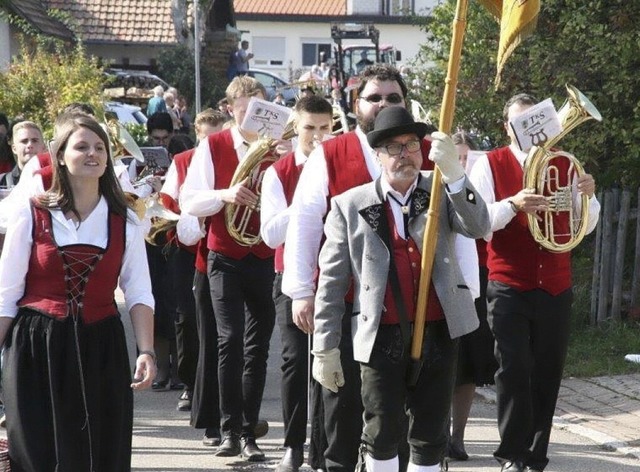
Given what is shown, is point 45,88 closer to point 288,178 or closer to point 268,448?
point 268,448

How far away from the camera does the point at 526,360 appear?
7.48 metres

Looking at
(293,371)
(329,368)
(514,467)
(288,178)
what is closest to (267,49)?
(288,178)

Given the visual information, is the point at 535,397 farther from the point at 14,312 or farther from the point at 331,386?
the point at 14,312

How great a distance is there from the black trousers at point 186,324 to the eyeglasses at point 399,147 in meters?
3.76

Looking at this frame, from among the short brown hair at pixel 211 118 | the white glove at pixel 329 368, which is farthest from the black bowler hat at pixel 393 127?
the short brown hair at pixel 211 118

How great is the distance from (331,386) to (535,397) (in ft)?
6.55

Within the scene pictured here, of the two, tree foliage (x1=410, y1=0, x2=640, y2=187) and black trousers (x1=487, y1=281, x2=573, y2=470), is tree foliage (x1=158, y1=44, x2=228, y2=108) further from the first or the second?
black trousers (x1=487, y1=281, x2=573, y2=470)

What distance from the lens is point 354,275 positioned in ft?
19.7

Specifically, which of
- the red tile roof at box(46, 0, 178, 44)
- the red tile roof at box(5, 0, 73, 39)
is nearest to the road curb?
the red tile roof at box(5, 0, 73, 39)

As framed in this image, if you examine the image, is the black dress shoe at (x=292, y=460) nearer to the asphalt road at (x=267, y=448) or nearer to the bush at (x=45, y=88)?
the asphalt road at (x=267, y=448)

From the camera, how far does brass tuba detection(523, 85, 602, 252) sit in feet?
24.5

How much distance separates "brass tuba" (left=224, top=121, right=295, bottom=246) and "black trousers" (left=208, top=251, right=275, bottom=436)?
143mm

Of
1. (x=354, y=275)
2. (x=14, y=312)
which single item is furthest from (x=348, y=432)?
(x=14, y=312)

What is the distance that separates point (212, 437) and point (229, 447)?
14.1 inches
